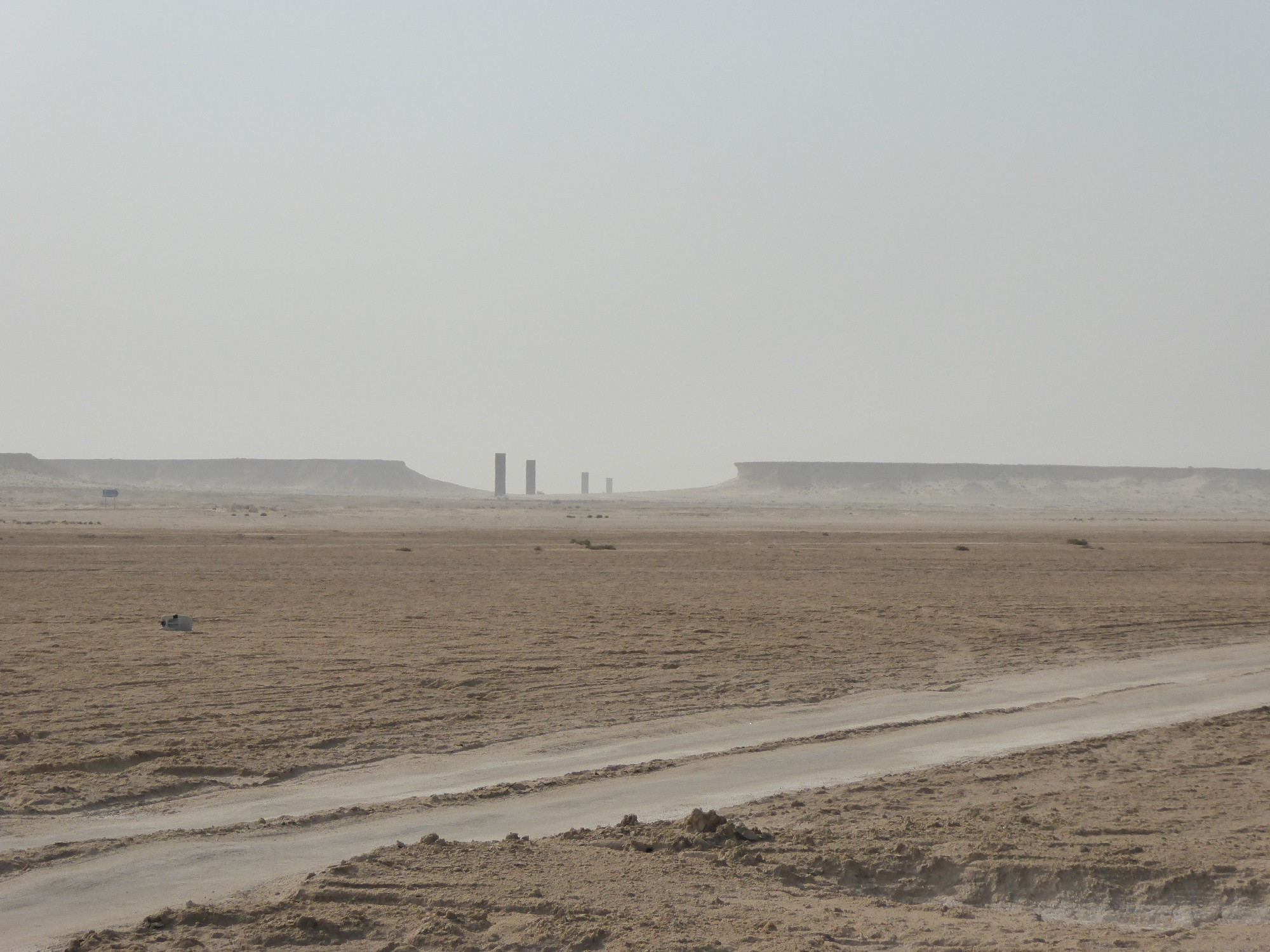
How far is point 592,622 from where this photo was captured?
19578mm

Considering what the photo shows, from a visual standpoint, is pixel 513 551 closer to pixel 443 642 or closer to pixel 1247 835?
pixel 443 642

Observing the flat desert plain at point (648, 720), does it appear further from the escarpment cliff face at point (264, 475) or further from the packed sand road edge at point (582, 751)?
the escarpment cliff face at point (264, 475)

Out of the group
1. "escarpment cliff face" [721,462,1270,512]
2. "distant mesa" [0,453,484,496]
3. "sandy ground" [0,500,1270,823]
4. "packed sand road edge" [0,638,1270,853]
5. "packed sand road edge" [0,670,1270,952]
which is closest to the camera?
"packed sand road edge" [0,670,1270,952]

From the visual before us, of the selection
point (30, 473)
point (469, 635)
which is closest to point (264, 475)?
point (30, 473)

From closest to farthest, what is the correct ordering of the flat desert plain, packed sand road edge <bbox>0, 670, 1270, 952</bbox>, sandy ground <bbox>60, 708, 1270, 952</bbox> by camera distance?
sandy ground <bbox>60, 708, 1270, 952</bbox> → the flat desert plain → packed sand road edge <bbox>0, 670, 1270, 952</bbox>

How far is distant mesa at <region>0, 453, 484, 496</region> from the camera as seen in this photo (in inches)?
6452

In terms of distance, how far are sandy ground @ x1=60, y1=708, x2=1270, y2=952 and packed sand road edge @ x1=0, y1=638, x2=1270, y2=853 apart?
177 centimetres

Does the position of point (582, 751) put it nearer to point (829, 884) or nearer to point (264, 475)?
A: point (829, 884)

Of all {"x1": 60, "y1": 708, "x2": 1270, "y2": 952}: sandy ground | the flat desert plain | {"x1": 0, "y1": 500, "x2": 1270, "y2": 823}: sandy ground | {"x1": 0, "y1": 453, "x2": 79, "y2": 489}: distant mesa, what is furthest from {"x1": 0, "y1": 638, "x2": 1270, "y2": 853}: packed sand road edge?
{"x1": 0, "y1": 453, "x2": 79, "y2": 489}: distant mesa

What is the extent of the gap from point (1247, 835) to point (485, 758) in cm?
607

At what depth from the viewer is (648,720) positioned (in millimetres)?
11945

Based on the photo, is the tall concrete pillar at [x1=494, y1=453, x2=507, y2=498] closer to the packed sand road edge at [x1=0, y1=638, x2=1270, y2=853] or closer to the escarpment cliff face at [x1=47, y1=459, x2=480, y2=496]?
the escarpment cliff face at [x1=47, y1=459, x2=480, y2=496]

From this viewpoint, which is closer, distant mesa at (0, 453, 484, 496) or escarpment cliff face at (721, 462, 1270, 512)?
escarpment cliff face at (721, 462, 1270, 512)

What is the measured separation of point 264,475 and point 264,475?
0.54 feet
